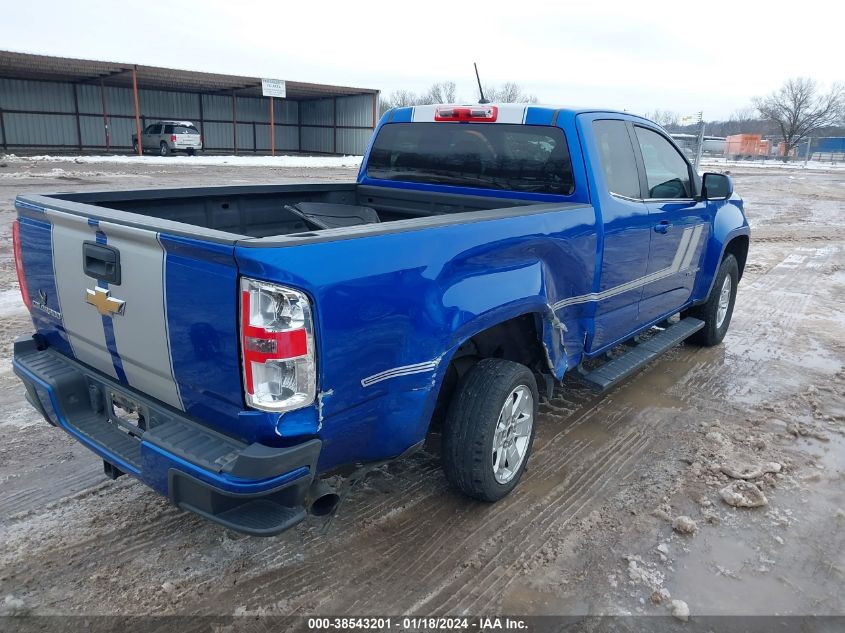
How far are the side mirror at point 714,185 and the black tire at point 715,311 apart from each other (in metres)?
0.89

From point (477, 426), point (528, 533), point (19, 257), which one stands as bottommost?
point (528, 533)

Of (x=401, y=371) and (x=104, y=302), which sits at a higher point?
(x=104, y=302)

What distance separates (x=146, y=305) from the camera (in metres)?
2.37

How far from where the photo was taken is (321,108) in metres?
39.1

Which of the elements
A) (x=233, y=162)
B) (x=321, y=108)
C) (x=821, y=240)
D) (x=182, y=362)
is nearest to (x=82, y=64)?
(x=233, y=162)

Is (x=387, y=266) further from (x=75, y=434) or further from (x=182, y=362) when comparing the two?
(x=75, y=434)

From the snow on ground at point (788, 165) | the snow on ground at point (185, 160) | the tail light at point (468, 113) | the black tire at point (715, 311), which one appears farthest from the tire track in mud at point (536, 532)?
the snow on ground at point (788, 165)

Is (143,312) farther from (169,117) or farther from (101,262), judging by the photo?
(169,117)

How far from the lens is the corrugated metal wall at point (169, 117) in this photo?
104 feet

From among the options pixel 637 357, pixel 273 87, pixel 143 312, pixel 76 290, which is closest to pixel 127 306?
pixel 143 312

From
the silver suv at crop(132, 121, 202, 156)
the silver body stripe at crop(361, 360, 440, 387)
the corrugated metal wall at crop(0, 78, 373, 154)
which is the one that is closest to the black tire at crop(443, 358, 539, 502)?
the silver body stripe at crop(361, 360, 440, 387)

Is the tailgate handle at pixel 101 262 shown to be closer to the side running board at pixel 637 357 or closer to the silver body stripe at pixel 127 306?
the silver body stripe at pixel 127 306

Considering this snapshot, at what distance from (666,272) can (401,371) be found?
110 inches

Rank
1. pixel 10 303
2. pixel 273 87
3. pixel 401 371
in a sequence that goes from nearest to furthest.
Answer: pixel 401 371
pixel 10 303
pixel 273 87
